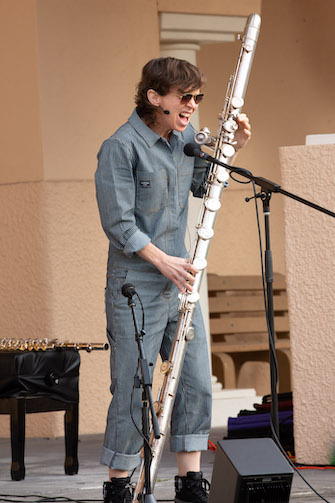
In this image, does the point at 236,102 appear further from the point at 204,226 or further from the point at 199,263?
the point at 199,263

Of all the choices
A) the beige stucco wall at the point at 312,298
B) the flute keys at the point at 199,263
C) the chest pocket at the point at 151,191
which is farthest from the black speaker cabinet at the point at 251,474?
the beige stucco wall at the point at 312,298

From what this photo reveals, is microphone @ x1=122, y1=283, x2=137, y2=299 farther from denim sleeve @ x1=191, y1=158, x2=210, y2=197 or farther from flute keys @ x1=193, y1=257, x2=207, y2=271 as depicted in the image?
denim sleeve @ x1=191, y1=158, x2=210, y2=197

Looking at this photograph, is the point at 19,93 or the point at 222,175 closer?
the point at 222,175

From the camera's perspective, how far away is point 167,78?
318 cm

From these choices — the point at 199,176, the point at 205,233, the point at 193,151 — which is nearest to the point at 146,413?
the point at 205,233

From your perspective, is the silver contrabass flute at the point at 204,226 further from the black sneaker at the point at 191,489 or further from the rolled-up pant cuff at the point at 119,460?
the black sneaker at the point at 191,489

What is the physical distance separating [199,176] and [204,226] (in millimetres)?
238

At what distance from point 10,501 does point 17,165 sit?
259cm

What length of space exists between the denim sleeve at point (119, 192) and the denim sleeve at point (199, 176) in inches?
13.0

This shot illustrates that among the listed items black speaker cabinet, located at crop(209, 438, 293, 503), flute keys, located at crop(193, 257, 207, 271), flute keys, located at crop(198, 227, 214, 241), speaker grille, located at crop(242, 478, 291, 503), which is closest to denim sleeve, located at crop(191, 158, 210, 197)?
flute keys, located at crop(198, 227, 214, 241)

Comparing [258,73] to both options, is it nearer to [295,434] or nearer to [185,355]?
[295,434]

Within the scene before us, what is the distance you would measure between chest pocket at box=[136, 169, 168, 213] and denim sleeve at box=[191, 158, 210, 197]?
0.22m

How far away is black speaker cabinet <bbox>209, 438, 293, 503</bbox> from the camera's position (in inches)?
103

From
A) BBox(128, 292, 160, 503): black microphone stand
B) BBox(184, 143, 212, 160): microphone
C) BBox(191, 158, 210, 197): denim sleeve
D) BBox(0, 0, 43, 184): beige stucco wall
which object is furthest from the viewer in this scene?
BBox(0, 0, 43, 184): beige stucco wall
